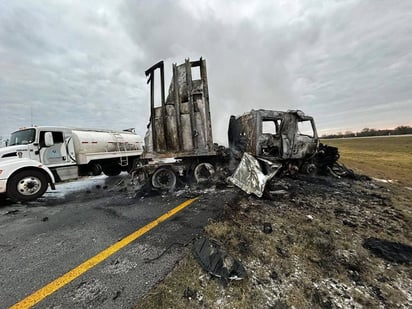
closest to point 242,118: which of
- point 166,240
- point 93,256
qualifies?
point 166,240

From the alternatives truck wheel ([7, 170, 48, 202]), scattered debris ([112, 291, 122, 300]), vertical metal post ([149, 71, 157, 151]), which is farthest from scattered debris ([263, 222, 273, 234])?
truck wheel ([7, 170, 48, 202])

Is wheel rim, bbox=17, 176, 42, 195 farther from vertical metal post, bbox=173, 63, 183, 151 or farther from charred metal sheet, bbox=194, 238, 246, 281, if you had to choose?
charred metal sheet, bbox=194, 238, 246, 281

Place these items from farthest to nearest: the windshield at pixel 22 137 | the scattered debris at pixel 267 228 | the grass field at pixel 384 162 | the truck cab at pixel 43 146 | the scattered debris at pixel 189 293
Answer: the grass field at pixel 384 162 → the windshield at pixel 22 137 → the truck cab at pixel 43 146 → the scattered debris at pixel 267 228 → the scattered debris at pixel 189 293

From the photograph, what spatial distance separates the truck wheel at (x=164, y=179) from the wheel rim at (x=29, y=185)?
10.9 ft

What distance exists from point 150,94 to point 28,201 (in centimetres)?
448

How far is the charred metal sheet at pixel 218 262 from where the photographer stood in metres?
2.04

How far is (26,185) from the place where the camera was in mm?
5461

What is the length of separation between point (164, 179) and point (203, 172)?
1.16 m

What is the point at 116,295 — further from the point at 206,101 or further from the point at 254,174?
the point at 206,101

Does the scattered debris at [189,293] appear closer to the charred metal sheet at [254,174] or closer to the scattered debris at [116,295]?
the scattered debris at [116,295]

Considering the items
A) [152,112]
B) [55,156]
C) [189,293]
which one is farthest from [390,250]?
[55,156]

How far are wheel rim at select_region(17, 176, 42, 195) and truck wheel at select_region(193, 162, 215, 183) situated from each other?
14.6ft

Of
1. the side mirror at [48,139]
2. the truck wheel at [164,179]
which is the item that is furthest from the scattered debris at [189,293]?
the side mirror at [48,139]

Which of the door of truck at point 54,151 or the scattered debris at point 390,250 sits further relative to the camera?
the door of truck at point 54,151
